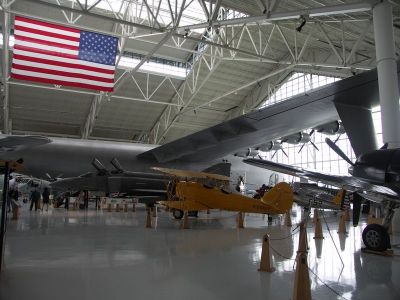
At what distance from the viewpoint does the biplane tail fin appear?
484 inches

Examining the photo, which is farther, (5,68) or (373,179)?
(5,68)

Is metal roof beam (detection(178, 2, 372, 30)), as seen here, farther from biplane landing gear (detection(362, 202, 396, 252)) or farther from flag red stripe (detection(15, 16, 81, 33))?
flag red stripe (detection(15, 16, 81, 33))

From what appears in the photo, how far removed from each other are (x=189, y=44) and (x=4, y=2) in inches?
595

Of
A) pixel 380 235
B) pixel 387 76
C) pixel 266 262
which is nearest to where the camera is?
pixel 266 262

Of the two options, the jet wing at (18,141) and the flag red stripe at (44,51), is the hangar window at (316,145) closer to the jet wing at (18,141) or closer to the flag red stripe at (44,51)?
the flag red stripe at (44,51)

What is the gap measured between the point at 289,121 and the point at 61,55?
34.8ft

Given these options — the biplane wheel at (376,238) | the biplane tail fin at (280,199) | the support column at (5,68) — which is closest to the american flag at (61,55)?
the support column at (5,68)

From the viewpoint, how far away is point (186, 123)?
123 feet

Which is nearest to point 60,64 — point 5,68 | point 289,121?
point 5,68

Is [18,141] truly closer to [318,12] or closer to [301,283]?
[301,283]

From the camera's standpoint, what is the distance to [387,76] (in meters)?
8.96

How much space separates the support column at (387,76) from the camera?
8.85m

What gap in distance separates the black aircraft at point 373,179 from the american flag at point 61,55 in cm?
1040

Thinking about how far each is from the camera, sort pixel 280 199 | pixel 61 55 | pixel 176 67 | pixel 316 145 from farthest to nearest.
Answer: pixel 316 145 < pixel 176 67 < pixel 61 55 < pixel 280 199
